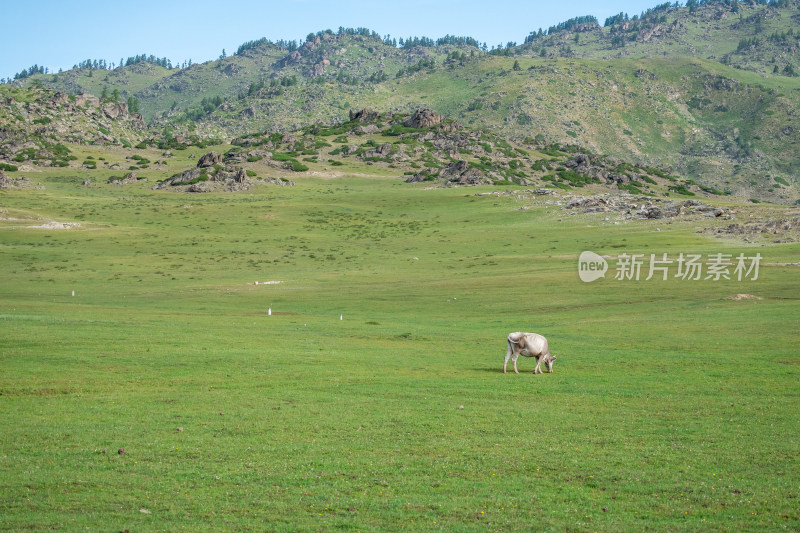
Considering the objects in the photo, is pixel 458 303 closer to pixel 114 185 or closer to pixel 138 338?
pixel 138 338

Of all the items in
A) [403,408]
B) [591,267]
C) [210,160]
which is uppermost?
[210,160]

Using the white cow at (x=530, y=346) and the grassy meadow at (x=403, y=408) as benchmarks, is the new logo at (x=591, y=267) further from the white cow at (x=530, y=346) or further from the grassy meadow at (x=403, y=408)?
the white cow at (x=530, y=346)

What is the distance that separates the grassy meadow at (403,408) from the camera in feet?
46.1

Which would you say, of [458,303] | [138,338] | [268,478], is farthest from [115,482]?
[458,303]

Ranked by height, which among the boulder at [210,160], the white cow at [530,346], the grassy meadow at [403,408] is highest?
the boulder at [210,160]

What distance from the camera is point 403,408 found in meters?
22.4

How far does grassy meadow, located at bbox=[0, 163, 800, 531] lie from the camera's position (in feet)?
46.1

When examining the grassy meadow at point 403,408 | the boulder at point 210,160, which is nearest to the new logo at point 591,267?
the grassy meadow at point 403,408

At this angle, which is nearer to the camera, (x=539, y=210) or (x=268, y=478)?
(x=268, y=478)

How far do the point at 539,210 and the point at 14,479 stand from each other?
130074 mm

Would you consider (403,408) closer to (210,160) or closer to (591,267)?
(591,267)

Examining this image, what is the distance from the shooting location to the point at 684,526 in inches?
517

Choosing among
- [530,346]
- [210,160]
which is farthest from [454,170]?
[530,346]

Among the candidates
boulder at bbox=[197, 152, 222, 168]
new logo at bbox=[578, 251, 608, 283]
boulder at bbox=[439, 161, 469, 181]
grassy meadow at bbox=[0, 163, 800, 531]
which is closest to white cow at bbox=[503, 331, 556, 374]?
grassy meadow at bbox=[0, 163, 800, 531]
